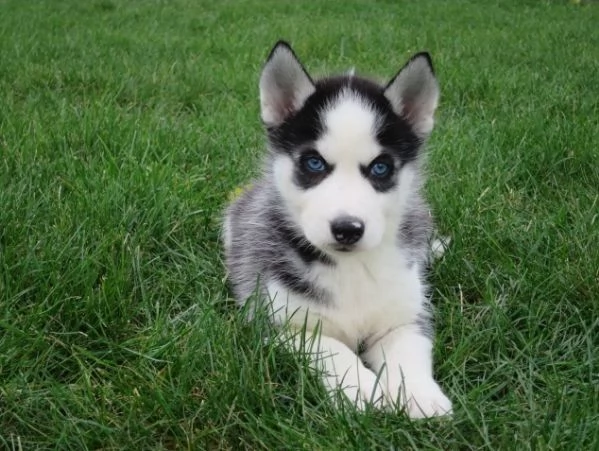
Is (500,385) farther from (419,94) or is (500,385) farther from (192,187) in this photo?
(192,187)

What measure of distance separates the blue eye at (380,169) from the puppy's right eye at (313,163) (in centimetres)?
18

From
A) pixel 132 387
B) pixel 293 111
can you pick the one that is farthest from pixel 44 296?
pixel 293 111

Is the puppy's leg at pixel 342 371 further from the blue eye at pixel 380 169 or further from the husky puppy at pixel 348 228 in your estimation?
the blue eye at pixel 380 169

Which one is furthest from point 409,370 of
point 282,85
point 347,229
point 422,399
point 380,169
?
point 282,85

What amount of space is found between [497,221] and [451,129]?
1.67 meters

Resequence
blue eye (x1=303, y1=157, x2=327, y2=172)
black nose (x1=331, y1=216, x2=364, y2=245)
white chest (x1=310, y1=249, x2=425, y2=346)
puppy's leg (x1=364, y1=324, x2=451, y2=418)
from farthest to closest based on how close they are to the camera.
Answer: white chest (x1=310, y1=249, x2=425, y2=346)
blue eye (x1=303, y1=157, x2=327, y2=172)
black nose (x1=331, y1=216, x2=364, y2=245)
puppy's leg (x1=364, y1=324, x2=451, y2=418)

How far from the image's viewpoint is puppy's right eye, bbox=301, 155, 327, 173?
2.68m

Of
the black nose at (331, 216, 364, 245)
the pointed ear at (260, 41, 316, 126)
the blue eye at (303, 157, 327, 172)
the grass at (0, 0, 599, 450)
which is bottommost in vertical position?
the grass at (0, 0, 599, 450)

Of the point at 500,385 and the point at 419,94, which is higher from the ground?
the point at 419,94

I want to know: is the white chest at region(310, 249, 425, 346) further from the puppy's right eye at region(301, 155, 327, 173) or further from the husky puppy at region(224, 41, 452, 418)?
the puppy's right eye at region(301, 155, 327, 173)

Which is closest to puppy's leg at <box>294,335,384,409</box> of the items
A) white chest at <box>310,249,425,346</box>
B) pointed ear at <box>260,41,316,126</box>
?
white chest at <box>310,249,425,346</box>

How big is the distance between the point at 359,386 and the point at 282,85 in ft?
4.24

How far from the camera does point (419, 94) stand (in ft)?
9.89

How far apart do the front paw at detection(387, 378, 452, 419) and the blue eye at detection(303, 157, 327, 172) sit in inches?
32.7
